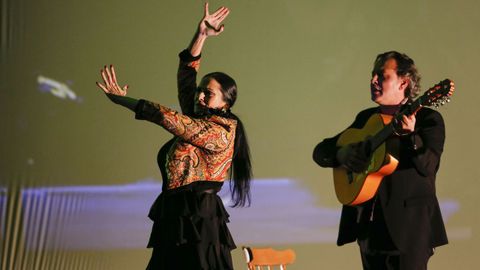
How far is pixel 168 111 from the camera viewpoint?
2.55m

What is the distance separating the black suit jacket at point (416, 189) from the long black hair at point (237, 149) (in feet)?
2.27

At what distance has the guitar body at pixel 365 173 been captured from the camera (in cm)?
232

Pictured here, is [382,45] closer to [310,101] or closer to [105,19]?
[310,101]

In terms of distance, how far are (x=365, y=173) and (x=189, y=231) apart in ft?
2.24

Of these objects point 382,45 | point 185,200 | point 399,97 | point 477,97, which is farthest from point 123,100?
point 477,97

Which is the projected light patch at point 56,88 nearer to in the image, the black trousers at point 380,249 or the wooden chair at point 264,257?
the wooden chair at point 264,257

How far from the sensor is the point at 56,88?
15.9 feet

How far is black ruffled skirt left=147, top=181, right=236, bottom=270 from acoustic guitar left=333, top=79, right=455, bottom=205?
0.49 m

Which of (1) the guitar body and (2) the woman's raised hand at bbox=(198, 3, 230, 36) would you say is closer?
(1) the guitar body

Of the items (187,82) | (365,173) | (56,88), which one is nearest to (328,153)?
(365,173)

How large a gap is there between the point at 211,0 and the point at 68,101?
3.88ft

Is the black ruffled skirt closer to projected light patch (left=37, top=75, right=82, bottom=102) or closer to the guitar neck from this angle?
the guitar neck

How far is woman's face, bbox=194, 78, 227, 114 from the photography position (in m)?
2.79

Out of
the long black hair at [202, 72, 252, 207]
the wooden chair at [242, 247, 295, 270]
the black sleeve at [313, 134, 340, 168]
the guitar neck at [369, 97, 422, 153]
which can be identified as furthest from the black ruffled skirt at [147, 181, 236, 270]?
the guitar neck at [369, 97, 422, 153]
